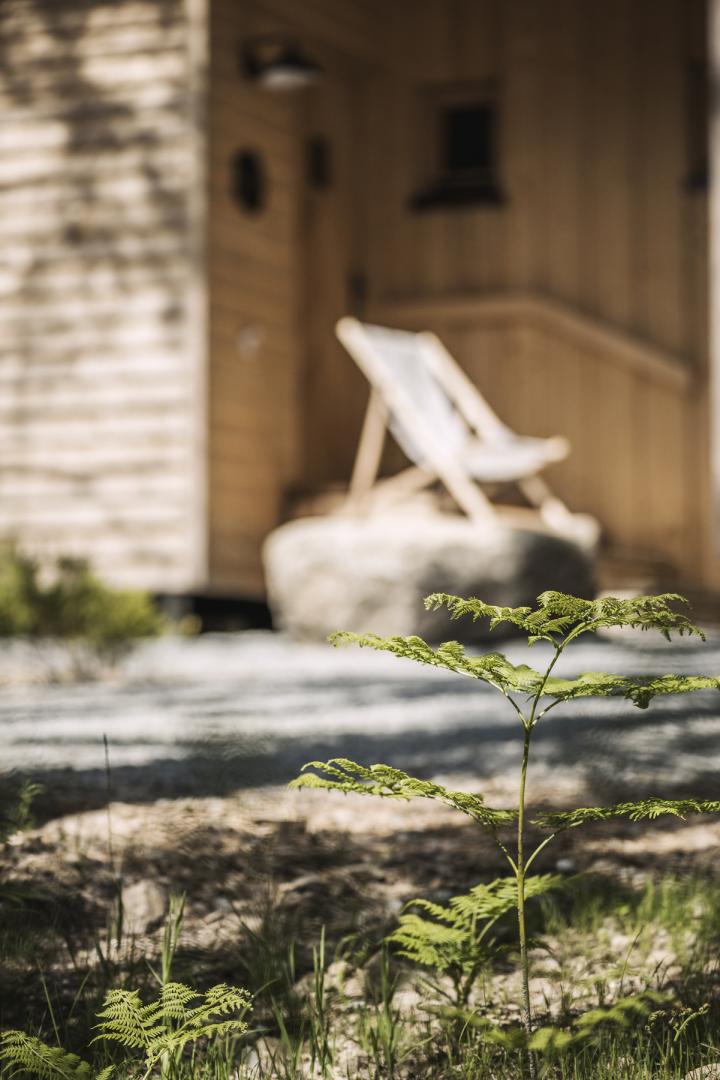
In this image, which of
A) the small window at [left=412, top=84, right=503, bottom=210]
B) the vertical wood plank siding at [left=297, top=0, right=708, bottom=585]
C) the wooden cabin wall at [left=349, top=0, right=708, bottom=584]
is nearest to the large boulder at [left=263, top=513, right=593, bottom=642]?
the vertical wood plank siding at [left=297, top=0, right=708, bottom=585]

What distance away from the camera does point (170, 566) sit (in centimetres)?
Answer: 721

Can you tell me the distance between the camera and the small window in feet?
28.5

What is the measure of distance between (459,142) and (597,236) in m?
1.02

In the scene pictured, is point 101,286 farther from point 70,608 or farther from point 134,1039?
point 134,1039

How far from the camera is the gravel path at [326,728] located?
3.21 meters

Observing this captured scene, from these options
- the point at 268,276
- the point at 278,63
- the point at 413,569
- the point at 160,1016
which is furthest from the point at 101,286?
the point at 160,1016

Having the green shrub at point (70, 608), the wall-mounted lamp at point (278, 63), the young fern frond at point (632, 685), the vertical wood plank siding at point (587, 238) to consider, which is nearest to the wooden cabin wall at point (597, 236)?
the vertical wood plank siding at point (587, 238)

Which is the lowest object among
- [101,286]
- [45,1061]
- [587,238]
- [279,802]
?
[279,802]

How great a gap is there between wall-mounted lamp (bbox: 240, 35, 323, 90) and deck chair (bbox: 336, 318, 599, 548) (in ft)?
4.16

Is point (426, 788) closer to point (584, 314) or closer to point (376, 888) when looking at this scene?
point (376, 888)

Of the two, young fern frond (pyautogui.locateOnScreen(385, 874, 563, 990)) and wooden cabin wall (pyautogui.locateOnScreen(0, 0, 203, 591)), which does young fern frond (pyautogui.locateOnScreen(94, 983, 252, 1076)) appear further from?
wooden cabin wall (pyautogui.locateOnScreen(0, 0, 203, 591))

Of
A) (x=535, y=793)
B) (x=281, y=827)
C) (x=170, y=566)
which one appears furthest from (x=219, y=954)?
(x=170, y=566)

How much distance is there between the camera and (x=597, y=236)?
8.60 meters

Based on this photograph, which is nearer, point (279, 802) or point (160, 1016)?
point (160, 1016)
